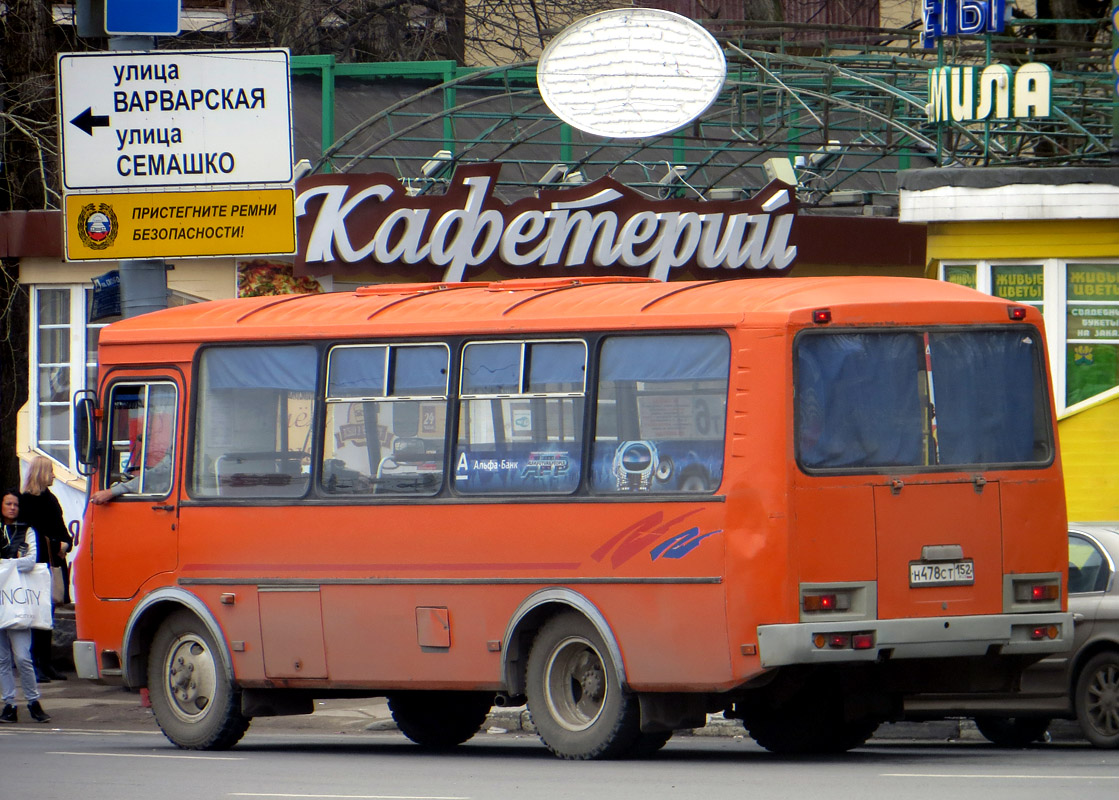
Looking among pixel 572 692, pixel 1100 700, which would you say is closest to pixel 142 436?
pixel 572 692

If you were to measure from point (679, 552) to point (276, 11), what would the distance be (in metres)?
19.0

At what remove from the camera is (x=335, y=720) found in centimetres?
1700

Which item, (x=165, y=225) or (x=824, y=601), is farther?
(x=165, y=225)

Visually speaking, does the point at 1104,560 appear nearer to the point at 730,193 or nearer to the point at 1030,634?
the point at 1030,634

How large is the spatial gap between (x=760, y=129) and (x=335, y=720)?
7.93m

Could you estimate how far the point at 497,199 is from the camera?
21.1 m

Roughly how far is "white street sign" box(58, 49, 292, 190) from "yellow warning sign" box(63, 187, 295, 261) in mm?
106

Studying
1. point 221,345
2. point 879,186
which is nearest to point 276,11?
point 879,186

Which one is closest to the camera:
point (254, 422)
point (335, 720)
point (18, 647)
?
point (254, 422)

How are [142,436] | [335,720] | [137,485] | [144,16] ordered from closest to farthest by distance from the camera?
[137,485] → [142,436] → [144,16] → [335,720]

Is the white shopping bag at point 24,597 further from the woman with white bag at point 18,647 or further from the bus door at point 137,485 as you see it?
the bus door at point 137,485

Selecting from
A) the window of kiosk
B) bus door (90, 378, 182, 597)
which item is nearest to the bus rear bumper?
bus door (90, 378, 182, 597)

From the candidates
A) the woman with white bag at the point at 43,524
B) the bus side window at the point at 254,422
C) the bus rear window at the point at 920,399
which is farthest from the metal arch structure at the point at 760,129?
the bus side window at the point at 254,422

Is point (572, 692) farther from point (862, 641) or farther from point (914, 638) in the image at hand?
point (914, 638)
